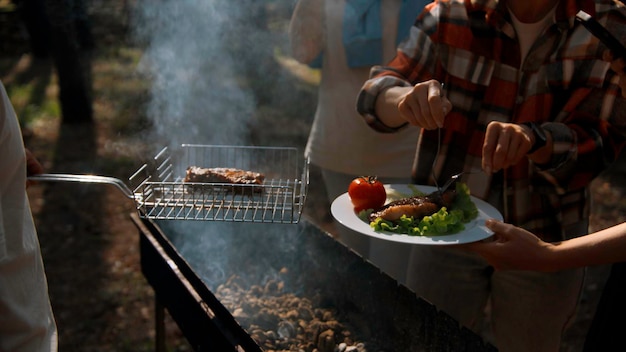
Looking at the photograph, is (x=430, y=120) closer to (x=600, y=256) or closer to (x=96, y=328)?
(x=600, y=256)

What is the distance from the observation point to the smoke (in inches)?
323

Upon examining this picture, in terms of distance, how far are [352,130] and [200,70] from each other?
7.50 m

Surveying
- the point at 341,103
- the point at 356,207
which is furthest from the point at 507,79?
the point at 341,103

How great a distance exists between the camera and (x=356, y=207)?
290 cm

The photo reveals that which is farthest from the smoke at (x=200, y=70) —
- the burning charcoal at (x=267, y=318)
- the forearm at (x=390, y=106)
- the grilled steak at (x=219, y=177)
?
the forearm at (x=390, y=106)

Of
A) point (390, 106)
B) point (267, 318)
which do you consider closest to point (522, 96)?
point (390, 106)

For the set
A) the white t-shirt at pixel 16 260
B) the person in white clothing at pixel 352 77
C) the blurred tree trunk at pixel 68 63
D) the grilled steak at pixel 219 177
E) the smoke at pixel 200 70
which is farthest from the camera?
the blurred tree trunk at pixel 68 63

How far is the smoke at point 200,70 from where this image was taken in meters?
8.20

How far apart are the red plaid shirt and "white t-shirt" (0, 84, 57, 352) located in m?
1.74

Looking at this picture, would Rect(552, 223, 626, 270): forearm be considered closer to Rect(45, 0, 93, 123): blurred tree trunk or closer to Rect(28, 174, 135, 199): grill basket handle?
Rect(28, 174, 135, 199): grill basket handle

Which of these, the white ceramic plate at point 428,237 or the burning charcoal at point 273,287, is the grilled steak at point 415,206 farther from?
the burning charcoal at point 273,287

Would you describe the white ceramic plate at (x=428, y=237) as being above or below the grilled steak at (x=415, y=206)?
below

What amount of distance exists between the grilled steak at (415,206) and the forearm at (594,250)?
60 centimetres

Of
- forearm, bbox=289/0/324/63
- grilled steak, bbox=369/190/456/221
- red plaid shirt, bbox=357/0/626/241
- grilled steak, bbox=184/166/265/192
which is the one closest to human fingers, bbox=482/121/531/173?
red plaid shirt, bbox=357/0/626/241
